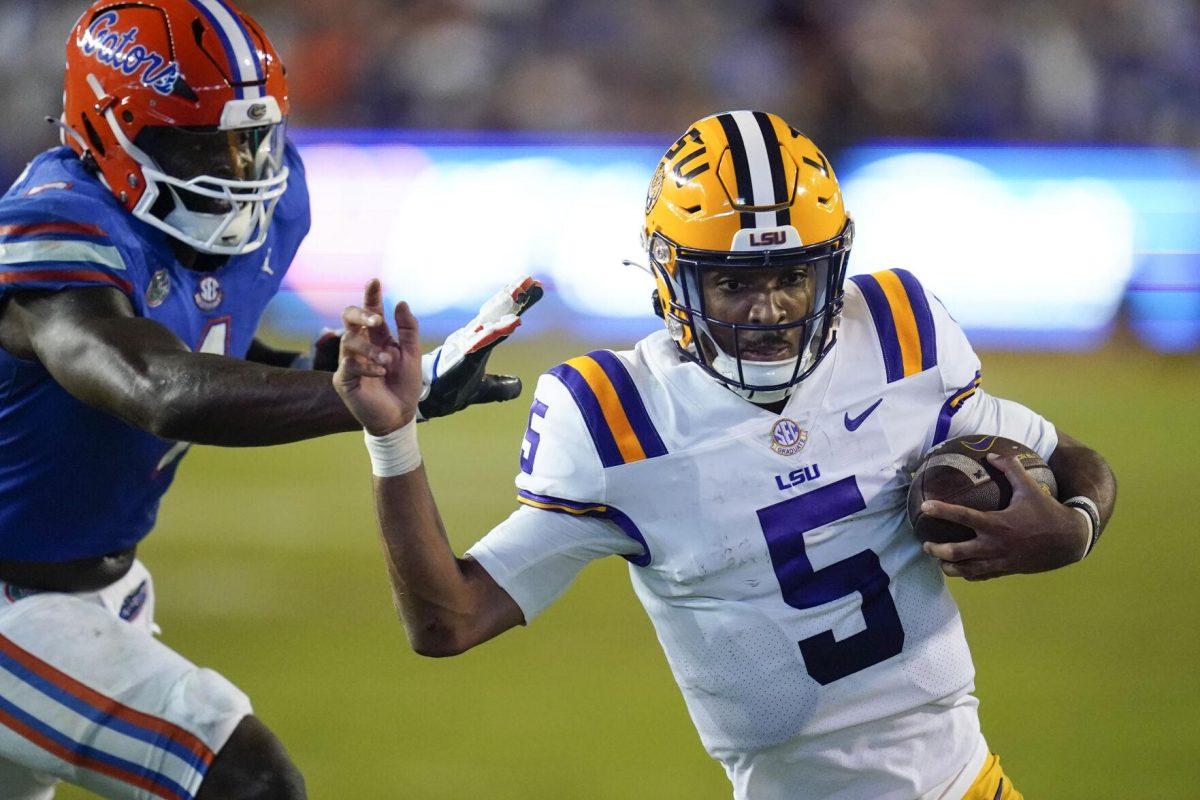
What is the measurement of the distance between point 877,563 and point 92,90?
204cm

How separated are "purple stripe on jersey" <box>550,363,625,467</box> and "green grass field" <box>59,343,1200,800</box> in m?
1.87

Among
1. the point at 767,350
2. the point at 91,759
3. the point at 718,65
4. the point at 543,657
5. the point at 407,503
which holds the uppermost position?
the point at 767,350

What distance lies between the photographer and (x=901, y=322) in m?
2.87

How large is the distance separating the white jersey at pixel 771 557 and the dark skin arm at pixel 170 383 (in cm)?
42

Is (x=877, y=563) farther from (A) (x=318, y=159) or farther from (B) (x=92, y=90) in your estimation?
(A) (x=318, y=159)

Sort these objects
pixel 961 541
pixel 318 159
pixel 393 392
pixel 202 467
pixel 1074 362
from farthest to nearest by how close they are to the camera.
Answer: pixel 318 159 → pixel 1074 362 → pixel 202 467 → pixel 961 541 → pixel 393 392

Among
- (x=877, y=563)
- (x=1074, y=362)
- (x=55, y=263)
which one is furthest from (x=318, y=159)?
(x=877, y=563)

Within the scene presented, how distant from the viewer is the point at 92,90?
3.34m

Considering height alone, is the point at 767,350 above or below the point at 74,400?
above

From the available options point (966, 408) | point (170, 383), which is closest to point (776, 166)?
point (966, 408)

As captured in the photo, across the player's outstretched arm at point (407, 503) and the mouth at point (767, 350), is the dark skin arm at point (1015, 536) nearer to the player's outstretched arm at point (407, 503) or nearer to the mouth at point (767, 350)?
the mouth at point (767, 350)

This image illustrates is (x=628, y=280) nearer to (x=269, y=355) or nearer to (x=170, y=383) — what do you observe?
(x=269, y=355)

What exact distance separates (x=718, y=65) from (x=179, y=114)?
9.08 meters

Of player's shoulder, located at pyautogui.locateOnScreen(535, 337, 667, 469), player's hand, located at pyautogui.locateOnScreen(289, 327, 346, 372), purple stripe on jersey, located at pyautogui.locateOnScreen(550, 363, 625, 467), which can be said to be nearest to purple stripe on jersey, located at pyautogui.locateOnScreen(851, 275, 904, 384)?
player's shoulder, located at pyautogui.locateOnScreen(535, 337, 667, 469)
